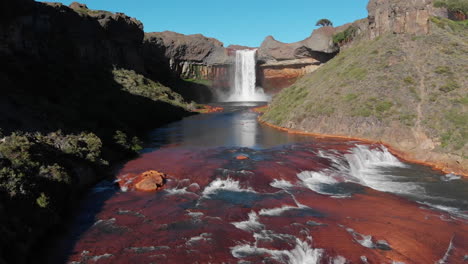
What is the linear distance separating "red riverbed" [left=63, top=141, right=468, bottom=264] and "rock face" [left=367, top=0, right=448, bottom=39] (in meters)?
24.5

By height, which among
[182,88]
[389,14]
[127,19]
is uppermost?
[127,19]

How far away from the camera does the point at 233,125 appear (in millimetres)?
35938

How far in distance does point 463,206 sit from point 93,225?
14.4 meters

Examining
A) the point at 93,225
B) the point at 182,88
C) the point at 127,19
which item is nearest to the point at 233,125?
the point at 93,225

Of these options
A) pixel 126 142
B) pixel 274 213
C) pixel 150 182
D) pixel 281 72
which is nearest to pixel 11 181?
pixel 150 182

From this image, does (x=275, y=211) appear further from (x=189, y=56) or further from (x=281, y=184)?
(x=189, y=56)

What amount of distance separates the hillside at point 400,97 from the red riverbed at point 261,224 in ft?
31.3

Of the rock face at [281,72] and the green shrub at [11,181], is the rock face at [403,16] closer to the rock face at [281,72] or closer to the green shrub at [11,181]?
the rock face at [281,72]

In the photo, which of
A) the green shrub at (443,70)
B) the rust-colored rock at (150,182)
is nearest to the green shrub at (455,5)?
the green shrub at (443,70)

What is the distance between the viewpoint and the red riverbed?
9.98 meters

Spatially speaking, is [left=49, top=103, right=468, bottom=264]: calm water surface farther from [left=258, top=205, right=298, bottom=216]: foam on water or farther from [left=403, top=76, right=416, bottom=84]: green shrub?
[left=403, top=76, right=416, bottom=84]: green shrub

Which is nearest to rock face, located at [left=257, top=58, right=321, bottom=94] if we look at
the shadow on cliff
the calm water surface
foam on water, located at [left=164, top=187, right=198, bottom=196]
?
the shadow on cliff

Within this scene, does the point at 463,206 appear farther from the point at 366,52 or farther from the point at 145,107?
the point at 145,107

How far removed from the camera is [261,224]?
1173cm
